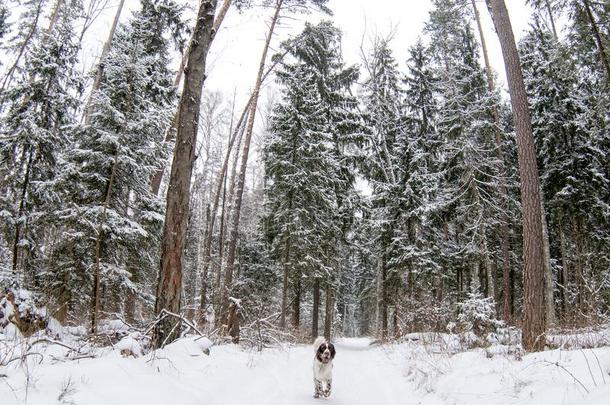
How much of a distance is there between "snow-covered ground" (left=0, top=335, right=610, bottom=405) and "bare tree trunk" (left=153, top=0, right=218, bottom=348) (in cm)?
59

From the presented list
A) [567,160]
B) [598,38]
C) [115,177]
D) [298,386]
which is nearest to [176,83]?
[115,177]

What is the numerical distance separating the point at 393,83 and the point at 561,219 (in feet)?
36.5

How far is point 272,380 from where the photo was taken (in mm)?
6223

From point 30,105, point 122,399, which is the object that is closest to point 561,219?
point 122,399

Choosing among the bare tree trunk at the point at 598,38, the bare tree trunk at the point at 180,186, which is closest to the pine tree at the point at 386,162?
the bare tree trunk at the point at 598,38

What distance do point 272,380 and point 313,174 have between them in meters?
12.8

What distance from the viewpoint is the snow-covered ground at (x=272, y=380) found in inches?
113

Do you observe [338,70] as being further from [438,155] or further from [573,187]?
[573,187]

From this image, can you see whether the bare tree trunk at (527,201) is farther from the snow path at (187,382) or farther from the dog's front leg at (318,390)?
the dog's front leg at (318,390)

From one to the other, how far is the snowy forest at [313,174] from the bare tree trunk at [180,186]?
0.03 m

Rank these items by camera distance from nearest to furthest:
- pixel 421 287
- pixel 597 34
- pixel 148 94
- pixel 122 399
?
pixel 122 399
pixel 597 34
pixel 148 94
pixel 421 287

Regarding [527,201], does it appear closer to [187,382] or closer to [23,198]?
[187,382]

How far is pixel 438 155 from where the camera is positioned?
21.6 metres

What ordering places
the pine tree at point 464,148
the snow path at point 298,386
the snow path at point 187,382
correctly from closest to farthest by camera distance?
the snow path at point 187,382 → the snow path at point 298,386 → the pine tree at point 464,148
